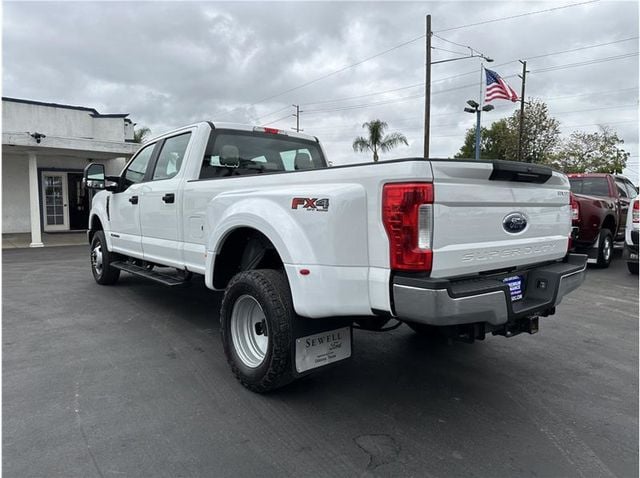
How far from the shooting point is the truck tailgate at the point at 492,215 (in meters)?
2.56

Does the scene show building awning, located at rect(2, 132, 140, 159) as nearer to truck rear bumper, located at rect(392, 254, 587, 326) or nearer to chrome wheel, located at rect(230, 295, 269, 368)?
chrome wheel, located at rect(230, 295, 269, 368)

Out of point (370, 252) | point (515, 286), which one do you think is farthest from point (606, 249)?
point (370, 252)

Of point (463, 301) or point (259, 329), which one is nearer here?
point (463, 301)

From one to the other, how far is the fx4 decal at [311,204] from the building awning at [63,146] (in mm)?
13005

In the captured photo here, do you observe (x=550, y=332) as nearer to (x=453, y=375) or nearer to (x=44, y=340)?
(x=453, y=375)

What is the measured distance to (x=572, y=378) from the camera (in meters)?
3.86

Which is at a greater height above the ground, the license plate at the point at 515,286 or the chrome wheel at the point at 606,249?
the license plate at the point at 515,286

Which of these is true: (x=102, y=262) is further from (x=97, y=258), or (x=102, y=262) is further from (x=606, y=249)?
(x=606, y=249)

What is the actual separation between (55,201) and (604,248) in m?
18.0

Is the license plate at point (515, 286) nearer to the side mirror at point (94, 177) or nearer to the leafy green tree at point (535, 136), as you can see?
the side mirror at point (94, 177)

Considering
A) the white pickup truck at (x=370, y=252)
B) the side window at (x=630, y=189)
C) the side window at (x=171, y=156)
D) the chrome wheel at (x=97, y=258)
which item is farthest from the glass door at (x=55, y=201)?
the side window at (x=630, y=189)

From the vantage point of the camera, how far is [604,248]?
9.87 metres

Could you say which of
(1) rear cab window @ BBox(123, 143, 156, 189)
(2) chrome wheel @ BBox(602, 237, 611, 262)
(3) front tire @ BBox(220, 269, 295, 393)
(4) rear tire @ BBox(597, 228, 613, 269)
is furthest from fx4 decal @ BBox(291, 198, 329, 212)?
(2) chrome wheel @ BBox(602, 237, 611, 262)

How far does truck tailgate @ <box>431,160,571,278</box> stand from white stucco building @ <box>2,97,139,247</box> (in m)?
14.5
